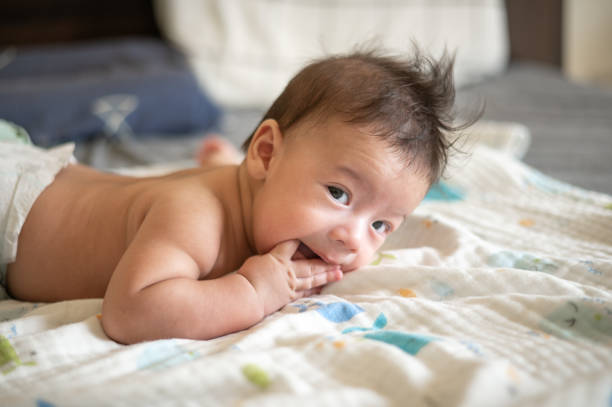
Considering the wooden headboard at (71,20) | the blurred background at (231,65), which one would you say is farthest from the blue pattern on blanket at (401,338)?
the wooden headboard at (71,20)

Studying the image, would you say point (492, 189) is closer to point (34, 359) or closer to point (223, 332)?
point (223, 332)

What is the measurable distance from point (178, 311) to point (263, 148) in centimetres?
31

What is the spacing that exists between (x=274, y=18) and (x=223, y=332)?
1.96 meters

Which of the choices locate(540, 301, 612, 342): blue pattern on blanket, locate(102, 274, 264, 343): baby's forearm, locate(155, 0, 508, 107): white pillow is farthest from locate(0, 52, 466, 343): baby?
locate(155, 0, 508, 107): white pillow

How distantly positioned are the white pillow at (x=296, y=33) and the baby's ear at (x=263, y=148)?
1.30m

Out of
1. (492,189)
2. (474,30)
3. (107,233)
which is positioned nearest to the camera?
(107,233)

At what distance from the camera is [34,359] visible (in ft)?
2.03

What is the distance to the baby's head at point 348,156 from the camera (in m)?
0.76

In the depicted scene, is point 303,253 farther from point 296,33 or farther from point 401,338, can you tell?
point 296,33

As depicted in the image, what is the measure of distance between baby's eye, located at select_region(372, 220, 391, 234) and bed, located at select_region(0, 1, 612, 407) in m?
0.06

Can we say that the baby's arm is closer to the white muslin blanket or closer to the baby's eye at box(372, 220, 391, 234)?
the white muslin blanket

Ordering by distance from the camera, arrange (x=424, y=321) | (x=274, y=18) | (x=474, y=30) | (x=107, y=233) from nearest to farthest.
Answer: (x=424, y=321), (x=107, y=233), (x=274, y=18), (x=474, y=30)

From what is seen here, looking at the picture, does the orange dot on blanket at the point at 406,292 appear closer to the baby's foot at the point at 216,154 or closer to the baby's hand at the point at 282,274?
the baby's hand at the point at 282,274

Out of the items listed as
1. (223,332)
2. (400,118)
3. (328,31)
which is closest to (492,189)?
(400,118)
